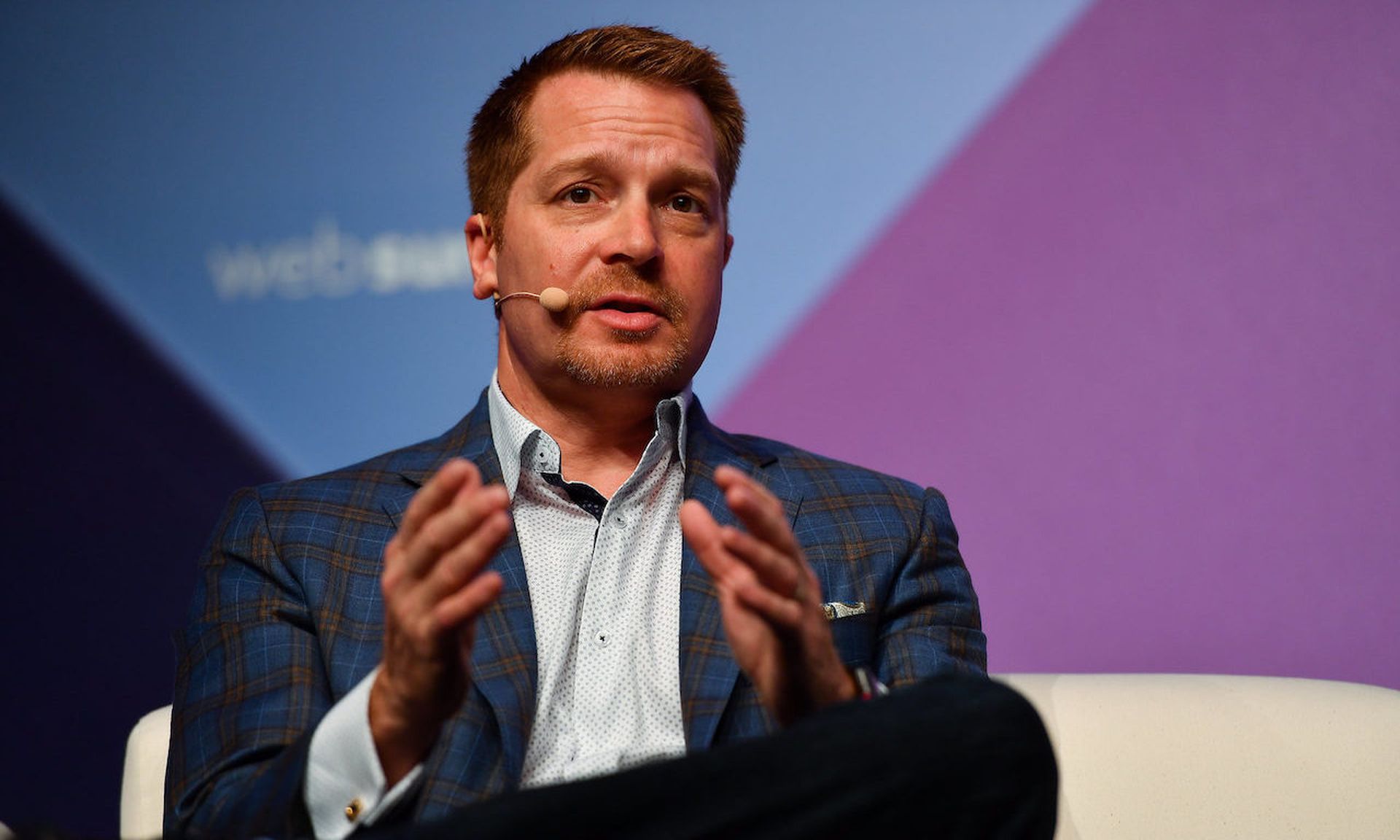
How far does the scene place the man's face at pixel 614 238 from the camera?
1.55 meters

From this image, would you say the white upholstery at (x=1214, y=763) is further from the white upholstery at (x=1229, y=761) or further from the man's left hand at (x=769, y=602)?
the man's left hand at (x=769, y=602)

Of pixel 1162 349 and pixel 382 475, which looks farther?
pixel 1162 349

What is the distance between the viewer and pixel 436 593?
1030 mm

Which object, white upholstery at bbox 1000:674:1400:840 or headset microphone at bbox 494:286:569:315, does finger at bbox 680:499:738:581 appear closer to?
headset microphone at bbox 494:286:569:315

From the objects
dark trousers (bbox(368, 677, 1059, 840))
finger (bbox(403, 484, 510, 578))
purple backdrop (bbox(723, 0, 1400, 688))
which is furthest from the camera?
purple backdrop (bbox(723, 0, 1400, 688))

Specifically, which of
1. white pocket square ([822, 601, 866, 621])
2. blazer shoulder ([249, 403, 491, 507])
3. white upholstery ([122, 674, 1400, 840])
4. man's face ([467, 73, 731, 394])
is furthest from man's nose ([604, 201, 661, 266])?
white upholstery ([122, 674, 1400, 840])

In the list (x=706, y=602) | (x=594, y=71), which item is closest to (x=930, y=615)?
(x=706, y=602)

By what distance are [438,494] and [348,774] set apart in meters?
0.29

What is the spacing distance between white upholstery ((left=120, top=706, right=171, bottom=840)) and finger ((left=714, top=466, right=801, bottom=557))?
0.84 metres

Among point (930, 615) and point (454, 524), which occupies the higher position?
point (454, 524)

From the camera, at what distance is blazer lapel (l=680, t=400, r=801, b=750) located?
4.48 feet

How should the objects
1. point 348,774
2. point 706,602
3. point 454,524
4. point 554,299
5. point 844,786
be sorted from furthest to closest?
point 554,299, point 706,602, point 348,774, point 454,524, point 844,786

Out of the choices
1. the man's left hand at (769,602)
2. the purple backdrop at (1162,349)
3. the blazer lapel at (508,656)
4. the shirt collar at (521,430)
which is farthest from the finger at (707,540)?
the purple backdrop at (1162,349)

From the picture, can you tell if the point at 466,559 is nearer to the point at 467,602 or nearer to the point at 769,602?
the point at 467,602
